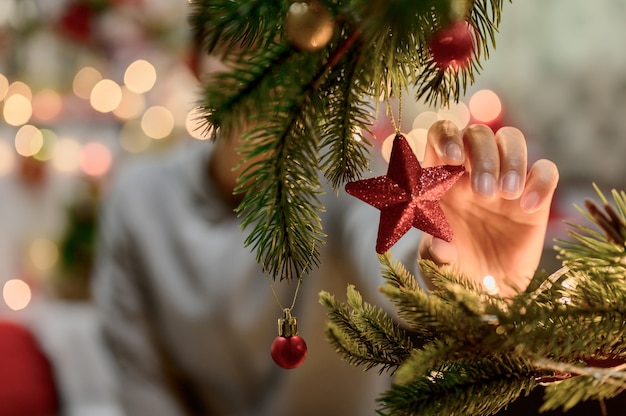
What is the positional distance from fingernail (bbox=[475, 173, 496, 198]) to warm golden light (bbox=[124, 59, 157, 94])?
9.08 ft

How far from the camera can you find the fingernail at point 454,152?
0.44m

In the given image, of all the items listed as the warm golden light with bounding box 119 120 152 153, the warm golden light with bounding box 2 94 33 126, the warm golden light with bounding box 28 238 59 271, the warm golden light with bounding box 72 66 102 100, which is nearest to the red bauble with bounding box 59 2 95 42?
the warm golden light with bounding box 72 66 102 100

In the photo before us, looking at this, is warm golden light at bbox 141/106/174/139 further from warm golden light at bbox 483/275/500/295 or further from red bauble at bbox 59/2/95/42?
warm golden light at bbox 483/275/500/295

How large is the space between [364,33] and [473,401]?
209mm

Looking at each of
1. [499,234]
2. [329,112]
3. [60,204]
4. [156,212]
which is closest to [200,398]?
[156,212]

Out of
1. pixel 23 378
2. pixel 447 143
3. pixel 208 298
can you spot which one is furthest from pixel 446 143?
pixel 23 378

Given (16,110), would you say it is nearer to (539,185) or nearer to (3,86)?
(3,86)

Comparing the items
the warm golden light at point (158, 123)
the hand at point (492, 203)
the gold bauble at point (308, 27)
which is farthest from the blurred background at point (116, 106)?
the gold bauble at point (308, 27)

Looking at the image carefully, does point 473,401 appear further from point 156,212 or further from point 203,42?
point 156,212

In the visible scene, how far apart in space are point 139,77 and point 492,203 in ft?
9.03

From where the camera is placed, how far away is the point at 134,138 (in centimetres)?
295

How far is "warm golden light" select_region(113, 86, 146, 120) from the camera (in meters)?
3.00

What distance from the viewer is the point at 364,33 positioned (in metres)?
0.34

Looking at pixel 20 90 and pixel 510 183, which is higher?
pixel 20 90
